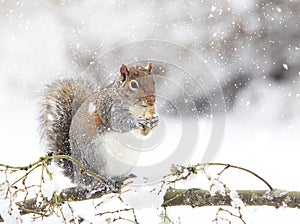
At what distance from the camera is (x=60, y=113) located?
1506mm

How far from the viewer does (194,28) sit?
8.12 feet

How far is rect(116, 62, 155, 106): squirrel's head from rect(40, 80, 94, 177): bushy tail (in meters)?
0.26

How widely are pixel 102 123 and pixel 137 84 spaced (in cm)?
16

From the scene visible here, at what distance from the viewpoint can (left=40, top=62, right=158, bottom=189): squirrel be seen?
4.03 ft

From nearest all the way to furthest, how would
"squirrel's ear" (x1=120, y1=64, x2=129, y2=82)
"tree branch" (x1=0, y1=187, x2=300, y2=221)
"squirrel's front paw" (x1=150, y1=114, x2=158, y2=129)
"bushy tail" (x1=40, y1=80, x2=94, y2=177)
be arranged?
"tree branch" (x1=0, y1=187, x2=300, y2=221) → "squirrel's front paw" (x1=150, y1=114, x2=158, y2=129) → "squirrel's ear" (x1=120, y1=64, x2=129, y2=82) → "bushy tail" (x1=40, y1=80, x2=94, y2=177)

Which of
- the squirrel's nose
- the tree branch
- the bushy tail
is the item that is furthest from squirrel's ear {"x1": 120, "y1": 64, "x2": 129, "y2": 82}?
the tree branch

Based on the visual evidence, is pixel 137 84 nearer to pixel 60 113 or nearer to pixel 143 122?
pixel 143 122

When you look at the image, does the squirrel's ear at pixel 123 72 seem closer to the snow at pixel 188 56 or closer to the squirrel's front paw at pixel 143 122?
the squirrel's front paw at pixel 143 122

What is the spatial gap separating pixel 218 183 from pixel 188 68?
1.61 m

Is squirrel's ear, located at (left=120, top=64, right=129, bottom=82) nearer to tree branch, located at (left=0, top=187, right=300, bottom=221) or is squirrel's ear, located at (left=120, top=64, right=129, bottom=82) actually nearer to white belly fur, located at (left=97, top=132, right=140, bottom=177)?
white belly fur, located at (left=97, top=132, right=140, bottom=177)

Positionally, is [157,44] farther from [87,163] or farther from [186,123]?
[87,163]

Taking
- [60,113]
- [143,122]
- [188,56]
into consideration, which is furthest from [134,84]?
[188,56]

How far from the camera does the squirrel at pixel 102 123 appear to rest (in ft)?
4.03

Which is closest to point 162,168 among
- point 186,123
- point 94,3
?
point 186,123
